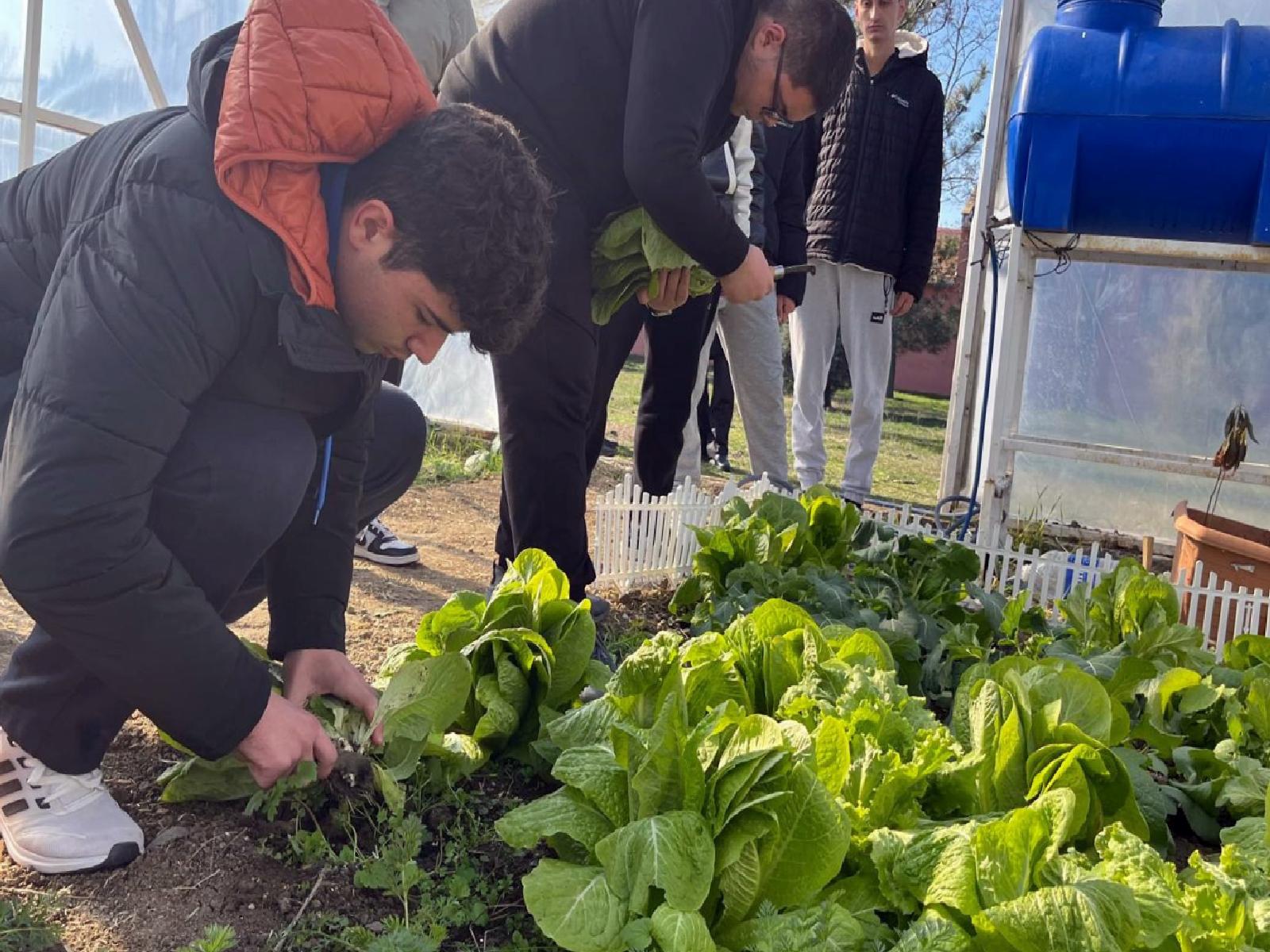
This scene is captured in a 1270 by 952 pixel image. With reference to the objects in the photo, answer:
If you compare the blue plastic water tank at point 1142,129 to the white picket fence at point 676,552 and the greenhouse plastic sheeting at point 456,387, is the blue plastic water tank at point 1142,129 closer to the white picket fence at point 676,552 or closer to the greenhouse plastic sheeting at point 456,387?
the white picket fence at point 676,552

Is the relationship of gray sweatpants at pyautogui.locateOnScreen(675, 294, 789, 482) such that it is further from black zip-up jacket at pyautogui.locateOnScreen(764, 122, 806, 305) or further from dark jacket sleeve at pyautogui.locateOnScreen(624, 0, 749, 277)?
dark jacket sleeve at pyautogui.locateOnScreen(624, 0, 749, 277)

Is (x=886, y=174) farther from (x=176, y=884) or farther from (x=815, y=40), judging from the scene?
(x=176, y=884)

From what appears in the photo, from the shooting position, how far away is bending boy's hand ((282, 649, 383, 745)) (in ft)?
6.24

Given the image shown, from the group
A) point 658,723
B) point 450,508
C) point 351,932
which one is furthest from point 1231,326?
point 351,932

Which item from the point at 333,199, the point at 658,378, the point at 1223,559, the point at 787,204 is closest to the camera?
the point at 333,199

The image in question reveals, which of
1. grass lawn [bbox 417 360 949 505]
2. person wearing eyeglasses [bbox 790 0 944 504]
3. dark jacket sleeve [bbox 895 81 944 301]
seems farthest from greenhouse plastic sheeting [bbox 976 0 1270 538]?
grass lawn [bbox 417 360 949 505]

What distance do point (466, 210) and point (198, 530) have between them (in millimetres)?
635

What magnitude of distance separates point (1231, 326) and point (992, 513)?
174cm

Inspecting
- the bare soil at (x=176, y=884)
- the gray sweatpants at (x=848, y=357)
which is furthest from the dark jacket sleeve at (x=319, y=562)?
the gray sweatpants at (x=848, y=357)

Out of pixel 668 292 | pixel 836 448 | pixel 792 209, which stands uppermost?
pixel 792 209

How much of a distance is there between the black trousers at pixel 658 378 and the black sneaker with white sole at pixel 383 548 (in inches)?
31.3

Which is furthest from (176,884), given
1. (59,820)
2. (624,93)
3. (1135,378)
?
(1135,378)

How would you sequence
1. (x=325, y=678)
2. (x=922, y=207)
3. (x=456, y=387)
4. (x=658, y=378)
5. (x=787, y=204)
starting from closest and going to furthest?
(x=325, y=678) → (x=658, y=378) → (x=787, y=204) → (x=922, y=207) → (x=456, y=387)

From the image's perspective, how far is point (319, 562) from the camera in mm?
1989
